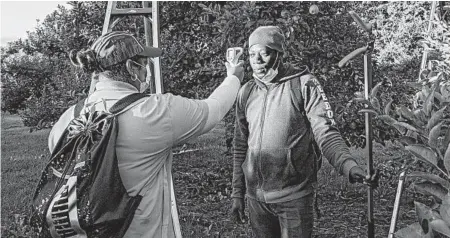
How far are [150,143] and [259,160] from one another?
2.48 feet

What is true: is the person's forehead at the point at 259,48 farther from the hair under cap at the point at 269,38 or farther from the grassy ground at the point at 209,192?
the grassy ground at the point at 209,192

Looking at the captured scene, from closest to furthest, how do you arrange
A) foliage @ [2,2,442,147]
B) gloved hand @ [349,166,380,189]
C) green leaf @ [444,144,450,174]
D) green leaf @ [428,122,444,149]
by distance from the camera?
green leaf @ [444,144,450,174] → green leaf @ [428,122,444,149] → gloved hand @ [349,166,380,189] → foliage @ [2,2,442,147]

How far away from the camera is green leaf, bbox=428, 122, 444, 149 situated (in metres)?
2.09

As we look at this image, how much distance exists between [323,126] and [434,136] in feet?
2.37

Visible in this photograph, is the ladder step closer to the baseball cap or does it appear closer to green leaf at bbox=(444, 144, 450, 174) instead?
the baseball cap

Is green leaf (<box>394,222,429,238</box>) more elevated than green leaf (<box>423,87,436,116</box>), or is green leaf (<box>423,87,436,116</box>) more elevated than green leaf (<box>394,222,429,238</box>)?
green leaf (<box>423,87,436,116</box>)

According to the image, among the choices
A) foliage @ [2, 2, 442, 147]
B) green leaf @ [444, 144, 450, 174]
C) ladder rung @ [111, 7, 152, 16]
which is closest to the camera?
green leaf @ [444, 144, 450, 174]

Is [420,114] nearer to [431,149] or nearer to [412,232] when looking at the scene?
[431,149]

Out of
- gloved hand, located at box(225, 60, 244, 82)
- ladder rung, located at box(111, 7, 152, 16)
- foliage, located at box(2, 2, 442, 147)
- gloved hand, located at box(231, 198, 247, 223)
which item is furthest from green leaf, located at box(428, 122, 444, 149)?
foliage, located at box(2, 2, 442, 147)

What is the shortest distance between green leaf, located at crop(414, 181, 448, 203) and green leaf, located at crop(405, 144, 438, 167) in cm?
14

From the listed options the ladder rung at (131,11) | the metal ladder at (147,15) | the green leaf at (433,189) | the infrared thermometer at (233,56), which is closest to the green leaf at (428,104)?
the green leaf at (433,189)

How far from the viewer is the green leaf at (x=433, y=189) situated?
2191 millimetres

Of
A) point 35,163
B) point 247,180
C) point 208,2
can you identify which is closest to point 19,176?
point 35,163

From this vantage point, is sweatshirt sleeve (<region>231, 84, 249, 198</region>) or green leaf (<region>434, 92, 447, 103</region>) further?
sweatshirt sleeve (<region>231, 84, 249, 198</region>)
